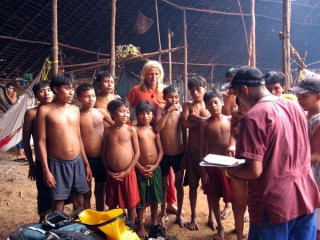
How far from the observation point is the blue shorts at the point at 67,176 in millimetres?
2592

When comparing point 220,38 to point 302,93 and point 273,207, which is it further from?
point 273,207

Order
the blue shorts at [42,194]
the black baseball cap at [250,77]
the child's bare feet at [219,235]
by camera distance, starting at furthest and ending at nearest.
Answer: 1. the child's bare feet at [219,235]
2. the blue shorts at [42,194]
3. the black baseball cap at [250,77]

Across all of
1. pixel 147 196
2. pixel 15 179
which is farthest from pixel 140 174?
pixel 15 179

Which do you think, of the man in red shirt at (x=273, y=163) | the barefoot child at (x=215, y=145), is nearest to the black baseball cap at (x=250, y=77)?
the man in red shirt at (x=273, y=163)

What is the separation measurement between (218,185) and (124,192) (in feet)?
3.10

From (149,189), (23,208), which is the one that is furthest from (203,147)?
(23,208)

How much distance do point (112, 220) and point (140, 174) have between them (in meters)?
0.71

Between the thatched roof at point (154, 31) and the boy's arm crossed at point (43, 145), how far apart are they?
19.4 ft

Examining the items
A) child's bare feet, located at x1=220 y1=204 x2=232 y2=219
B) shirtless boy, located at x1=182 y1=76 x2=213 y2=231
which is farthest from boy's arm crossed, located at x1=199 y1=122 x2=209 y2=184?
child's bare feet, located at x1=220 y1=204 x2=232 y2=219

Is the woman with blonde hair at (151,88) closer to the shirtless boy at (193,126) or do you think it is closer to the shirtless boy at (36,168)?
the shirtless boy at (193,126)

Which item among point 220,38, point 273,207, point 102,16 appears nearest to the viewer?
point 273,207

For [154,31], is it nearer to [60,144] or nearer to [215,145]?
[215,145]

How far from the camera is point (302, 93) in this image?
216cm

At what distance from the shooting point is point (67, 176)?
263cm
